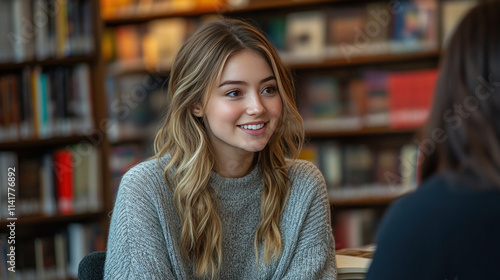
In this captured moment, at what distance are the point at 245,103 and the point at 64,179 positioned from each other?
1.90m

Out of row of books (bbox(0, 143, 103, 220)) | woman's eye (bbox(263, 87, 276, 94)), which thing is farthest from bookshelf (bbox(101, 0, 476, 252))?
woman's eye (bbox(263, 87, 276, 94))

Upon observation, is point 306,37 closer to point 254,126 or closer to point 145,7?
point 145,7

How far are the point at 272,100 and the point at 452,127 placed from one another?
29.7 inches

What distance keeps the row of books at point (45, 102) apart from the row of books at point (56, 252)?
534 millimetres

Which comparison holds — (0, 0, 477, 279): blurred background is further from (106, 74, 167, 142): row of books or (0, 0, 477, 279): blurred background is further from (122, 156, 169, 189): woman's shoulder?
Result: (122, 156, 169, 189): woman's shoulder

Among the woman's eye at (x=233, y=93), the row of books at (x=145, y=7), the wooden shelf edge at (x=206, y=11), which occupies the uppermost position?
the row of books at (x=145, y=7)

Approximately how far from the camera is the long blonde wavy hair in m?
1.68

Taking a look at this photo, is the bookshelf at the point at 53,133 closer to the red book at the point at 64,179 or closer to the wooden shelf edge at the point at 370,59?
the red book at the point at 64,179

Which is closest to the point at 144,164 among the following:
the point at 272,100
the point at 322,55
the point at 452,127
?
the point at 272,100

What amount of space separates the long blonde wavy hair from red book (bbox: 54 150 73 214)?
63.8 inches

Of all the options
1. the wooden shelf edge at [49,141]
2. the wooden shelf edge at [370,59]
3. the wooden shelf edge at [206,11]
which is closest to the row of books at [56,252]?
the wooden shelf edge at [49,141]

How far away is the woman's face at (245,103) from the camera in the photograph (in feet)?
5.58

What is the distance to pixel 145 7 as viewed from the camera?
3730 mm

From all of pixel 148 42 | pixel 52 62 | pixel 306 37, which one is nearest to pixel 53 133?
pixel 52 62
